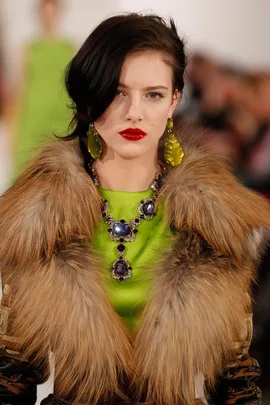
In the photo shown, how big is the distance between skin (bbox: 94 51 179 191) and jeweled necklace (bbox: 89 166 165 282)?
2cm

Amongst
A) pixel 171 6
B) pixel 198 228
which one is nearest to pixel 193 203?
pixel 198 228

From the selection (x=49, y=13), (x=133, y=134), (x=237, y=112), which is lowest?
(x=237, y=112)

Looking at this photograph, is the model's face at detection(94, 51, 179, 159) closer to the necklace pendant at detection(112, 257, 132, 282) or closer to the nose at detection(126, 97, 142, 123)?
the nose at detection(126, 97, 142, 123)

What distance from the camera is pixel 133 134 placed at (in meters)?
1.02

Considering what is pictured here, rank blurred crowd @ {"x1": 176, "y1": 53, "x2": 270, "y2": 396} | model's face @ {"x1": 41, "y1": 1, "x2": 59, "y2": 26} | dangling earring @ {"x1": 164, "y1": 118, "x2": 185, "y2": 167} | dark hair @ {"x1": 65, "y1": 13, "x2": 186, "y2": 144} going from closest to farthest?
dark hair @ {"x1": 65, "y1": 13, "x2": 186, "y2": 144} → dangling earring @ {"x1": 164, "y1": 118, "x2": 185, "y2": 167} → blurred crowd @ {"x1": 176, "y1": 53, "x2": 270, "y2": 396} → model's face @ {"x1": 41, "y1": 1, "x2": 59, "y2": 26}

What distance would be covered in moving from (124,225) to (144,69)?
24 centimetres

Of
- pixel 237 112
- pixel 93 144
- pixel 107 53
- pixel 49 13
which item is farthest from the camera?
pixel 49 13

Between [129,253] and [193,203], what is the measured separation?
0.40ft

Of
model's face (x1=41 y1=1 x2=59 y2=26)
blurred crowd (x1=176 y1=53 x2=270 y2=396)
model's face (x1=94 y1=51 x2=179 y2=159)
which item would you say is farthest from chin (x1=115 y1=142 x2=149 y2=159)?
model's face (x1=41 y1=1 x2=59 y2=26)

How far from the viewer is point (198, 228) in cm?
104

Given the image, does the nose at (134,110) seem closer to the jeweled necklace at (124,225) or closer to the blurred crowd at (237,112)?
the jeweled necklace at (124,225)

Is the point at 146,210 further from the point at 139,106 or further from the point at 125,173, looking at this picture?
the point at 139,106

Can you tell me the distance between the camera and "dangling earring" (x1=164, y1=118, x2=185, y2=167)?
1.11 metres

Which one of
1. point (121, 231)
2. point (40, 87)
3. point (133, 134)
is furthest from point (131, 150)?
point (40, 87)
